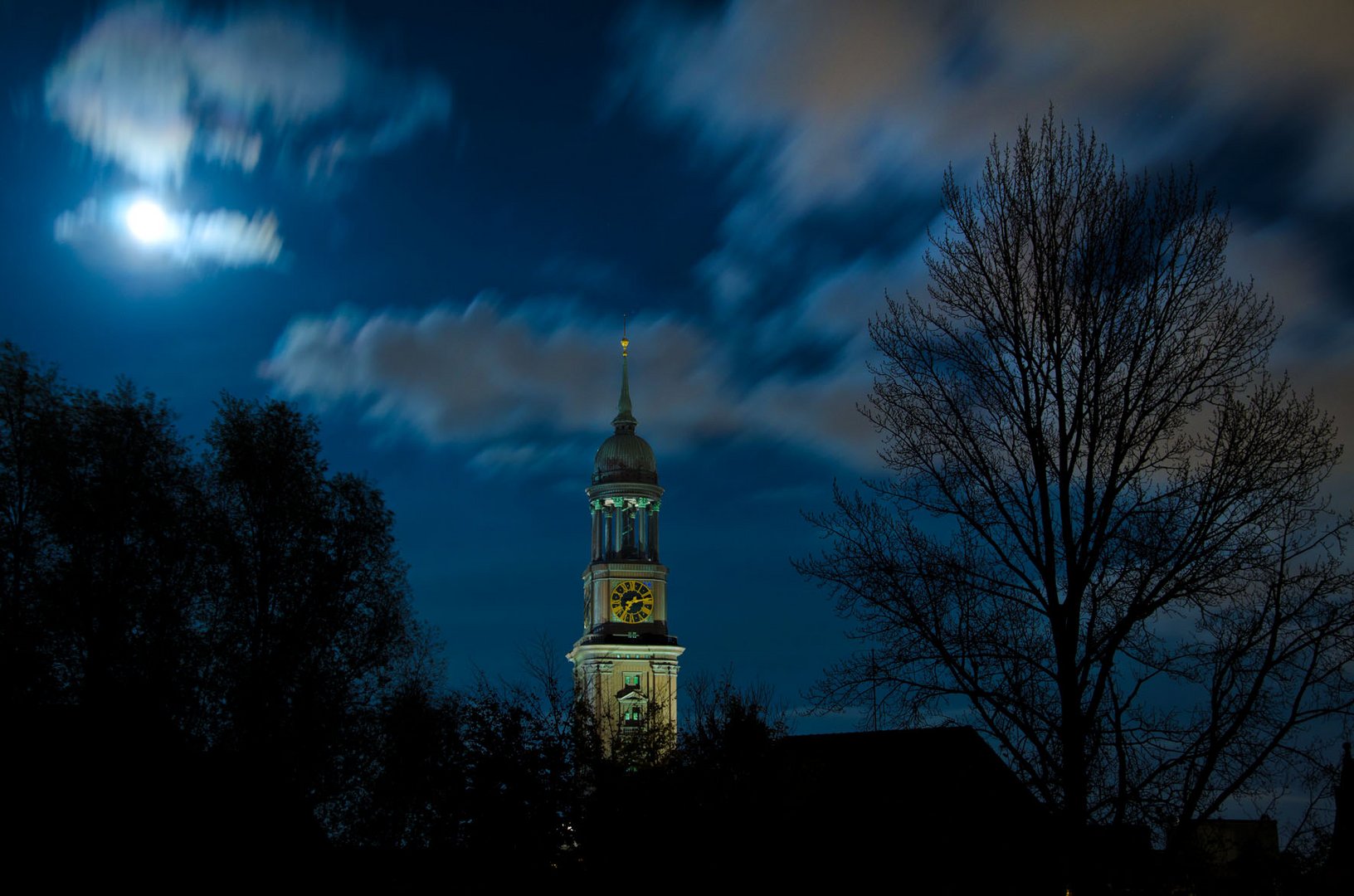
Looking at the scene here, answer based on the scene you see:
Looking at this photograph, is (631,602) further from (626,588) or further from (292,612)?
(292,612)

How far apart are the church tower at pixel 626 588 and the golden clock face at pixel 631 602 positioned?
7 centimetres

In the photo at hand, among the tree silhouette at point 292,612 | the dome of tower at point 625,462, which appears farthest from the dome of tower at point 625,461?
the tree silhouette at point 292,612

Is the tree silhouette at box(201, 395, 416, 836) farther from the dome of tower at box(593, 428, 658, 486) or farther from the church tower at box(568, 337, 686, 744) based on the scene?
the dome of tower at box(593, 428, 658, 486)

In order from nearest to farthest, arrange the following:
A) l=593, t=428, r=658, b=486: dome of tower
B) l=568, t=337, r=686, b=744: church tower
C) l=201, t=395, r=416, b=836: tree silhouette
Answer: l=201, t=395, r=416, b=836: tree silhouette → l=568, t=337, r=686, b=744: church tower → l=593, t=428, r=658, b=486: dome of tower

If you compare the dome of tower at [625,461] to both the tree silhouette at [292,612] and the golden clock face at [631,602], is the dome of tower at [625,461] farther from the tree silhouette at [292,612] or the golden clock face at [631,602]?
the tree silhouette at [292,612]

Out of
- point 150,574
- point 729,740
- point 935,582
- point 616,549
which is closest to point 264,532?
point 150,574

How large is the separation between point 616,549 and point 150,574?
268ft

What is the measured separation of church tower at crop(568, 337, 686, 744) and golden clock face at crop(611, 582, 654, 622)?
0.07 metres

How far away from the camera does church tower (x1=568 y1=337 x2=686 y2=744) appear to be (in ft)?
355

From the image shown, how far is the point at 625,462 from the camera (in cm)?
11619

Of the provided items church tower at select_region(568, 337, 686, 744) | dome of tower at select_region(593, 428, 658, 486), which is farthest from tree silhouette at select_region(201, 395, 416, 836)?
dome of tower at select_region(593, 428, 658, 486)

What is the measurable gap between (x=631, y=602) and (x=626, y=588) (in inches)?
54.0

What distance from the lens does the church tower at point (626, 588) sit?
108 m

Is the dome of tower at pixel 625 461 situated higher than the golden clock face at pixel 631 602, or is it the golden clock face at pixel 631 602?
the dome of tower at pixel 625 461
